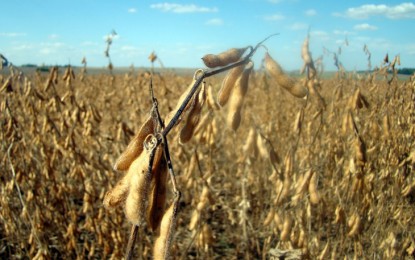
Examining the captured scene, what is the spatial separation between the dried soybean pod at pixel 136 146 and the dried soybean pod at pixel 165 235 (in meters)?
0.11

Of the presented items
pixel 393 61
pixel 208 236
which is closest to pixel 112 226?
pixel 208 236

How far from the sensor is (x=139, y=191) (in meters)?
0.56

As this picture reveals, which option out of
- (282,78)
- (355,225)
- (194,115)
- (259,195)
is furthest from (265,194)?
(194,115)

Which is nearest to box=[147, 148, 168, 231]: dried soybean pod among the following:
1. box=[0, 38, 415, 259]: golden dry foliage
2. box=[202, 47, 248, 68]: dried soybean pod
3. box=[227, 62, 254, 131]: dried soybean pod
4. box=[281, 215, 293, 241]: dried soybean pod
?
box=[202, 47, 248, 68]: dried soybean pod

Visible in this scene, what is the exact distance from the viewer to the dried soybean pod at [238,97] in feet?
2.62

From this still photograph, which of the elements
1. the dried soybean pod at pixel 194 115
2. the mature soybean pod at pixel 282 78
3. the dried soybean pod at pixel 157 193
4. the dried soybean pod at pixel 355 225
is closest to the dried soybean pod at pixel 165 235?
the dried soybean pod at pixel 157 193

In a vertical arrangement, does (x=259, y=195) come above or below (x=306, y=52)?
below

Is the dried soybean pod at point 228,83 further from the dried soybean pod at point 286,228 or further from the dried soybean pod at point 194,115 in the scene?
the dried soybean pod at point 286,228

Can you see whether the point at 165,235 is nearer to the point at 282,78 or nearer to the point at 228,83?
the point at 228,83

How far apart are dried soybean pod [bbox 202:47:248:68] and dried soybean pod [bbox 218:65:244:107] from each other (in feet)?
0.17

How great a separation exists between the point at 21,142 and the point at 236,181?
6.81ft

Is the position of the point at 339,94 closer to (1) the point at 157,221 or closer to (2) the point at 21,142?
(2) the point at 21,142

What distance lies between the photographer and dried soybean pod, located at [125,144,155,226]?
0.55 metres

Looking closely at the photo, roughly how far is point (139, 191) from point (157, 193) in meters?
0.06
